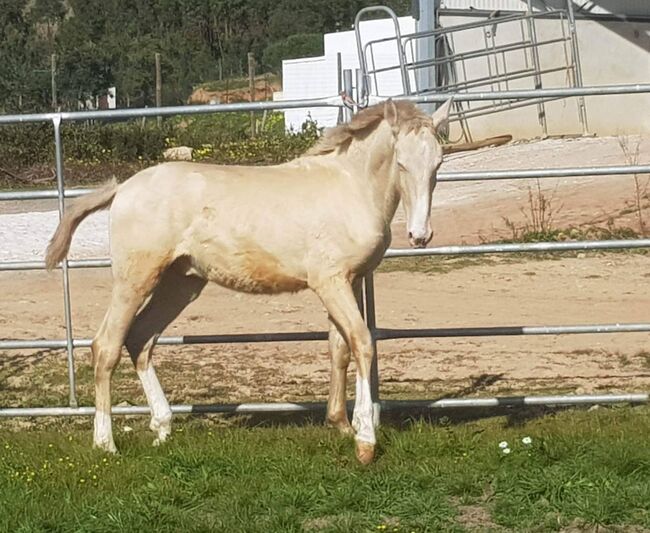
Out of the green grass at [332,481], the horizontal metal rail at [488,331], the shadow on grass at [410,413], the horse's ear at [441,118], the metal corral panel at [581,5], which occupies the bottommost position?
the green grass at [332,481]

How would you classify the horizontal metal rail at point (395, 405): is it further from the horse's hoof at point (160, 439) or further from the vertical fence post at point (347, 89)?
the vertical fence post at point (347, 89)

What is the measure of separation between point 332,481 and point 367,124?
5.50 feet

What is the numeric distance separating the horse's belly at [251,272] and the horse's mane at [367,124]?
2.05 feet

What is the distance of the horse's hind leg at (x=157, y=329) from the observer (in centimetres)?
602

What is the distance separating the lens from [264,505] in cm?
486

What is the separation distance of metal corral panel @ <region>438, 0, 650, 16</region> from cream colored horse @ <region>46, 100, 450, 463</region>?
53.1 feet

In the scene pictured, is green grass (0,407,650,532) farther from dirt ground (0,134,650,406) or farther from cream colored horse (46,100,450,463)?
dirt ground (0,134,650,406)

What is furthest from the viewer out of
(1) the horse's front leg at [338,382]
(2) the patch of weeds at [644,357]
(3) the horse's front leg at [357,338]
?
(2) the patch of weeds at [644,357]

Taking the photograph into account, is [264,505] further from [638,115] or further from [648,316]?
[638,115]

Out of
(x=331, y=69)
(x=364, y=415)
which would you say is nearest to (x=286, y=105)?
(x=364, y=415)

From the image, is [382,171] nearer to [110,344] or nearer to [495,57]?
[110,344]

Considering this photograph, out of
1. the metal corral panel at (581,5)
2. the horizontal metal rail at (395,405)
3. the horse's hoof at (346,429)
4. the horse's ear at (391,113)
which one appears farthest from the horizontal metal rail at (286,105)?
the metal corral panel at (581,5)

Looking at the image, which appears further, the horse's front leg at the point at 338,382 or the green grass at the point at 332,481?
the horse's front leg at the point at 338,382

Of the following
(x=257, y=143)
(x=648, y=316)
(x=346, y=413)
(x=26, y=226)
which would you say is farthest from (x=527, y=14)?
(x=346, y=413)
